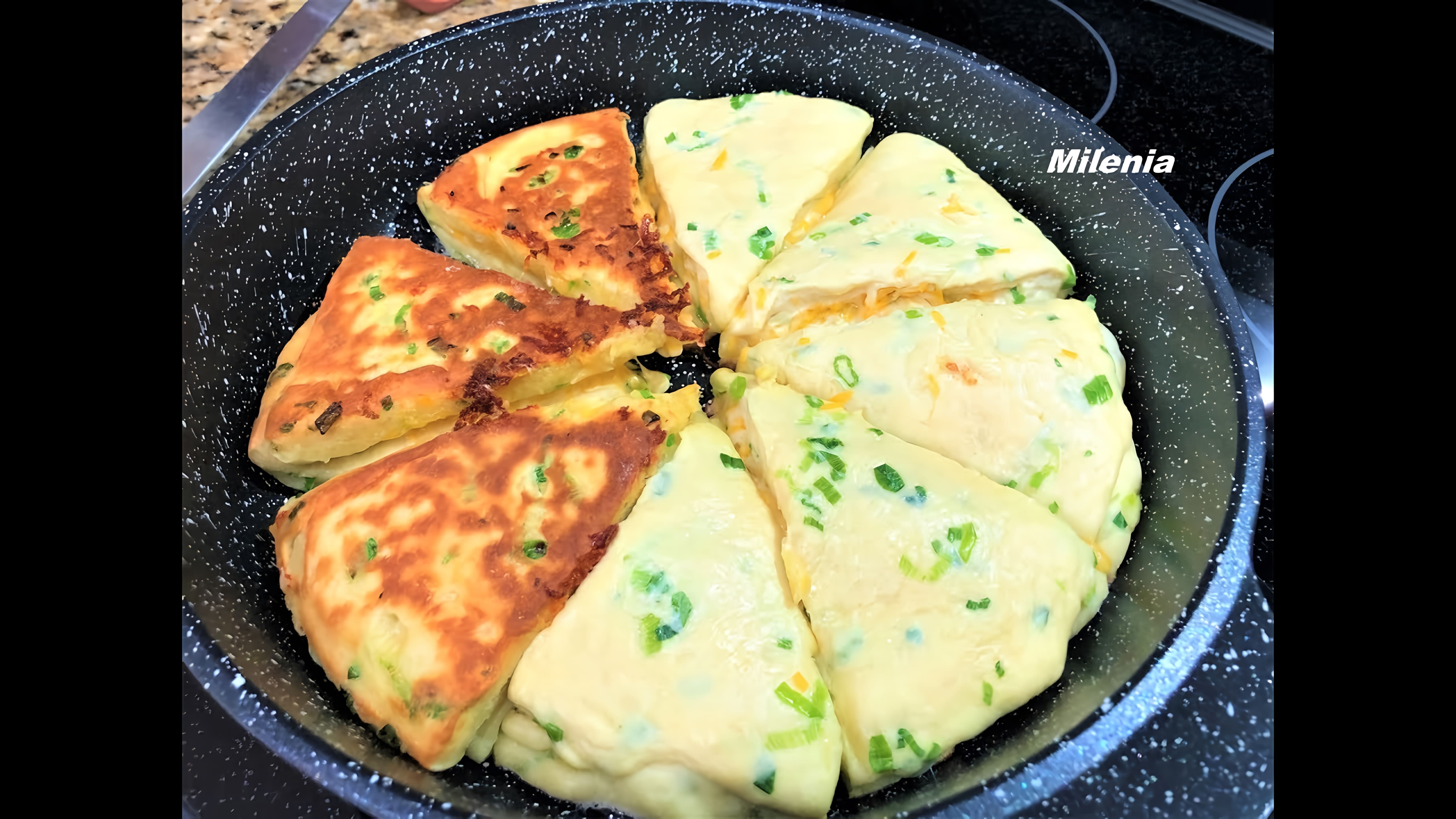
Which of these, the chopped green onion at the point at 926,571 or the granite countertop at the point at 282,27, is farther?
the granite countertop at the point at 282,27

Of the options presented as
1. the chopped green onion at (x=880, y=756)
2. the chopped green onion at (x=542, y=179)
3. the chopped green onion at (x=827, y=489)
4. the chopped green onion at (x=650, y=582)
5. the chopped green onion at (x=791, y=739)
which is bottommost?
the chopped green onion at (x=880, y=756)

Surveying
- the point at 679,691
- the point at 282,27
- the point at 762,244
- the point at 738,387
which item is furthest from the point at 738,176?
the point at 282,27

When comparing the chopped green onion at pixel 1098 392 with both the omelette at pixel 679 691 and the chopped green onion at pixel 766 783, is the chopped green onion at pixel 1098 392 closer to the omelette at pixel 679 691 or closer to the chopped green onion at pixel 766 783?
the omelette at pixel 679 691

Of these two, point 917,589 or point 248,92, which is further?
point 248,92

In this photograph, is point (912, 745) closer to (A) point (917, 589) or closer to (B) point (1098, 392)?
(A) point (917, 589)

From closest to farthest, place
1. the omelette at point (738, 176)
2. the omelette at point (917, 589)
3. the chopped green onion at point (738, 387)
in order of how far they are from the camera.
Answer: the omelette at point (917, 589), the chopped green onion at point (738, 387), the omelette at point (738, 176)

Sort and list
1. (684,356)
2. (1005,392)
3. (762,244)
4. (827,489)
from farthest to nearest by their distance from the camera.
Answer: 1. (684,356)
2. (762,244)
3. (1005,392)
4. (827,489)

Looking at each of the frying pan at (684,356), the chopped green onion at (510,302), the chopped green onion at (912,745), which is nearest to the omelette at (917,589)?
the chopped green onion at (912,745)

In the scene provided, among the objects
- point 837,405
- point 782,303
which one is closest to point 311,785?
point 837,405
